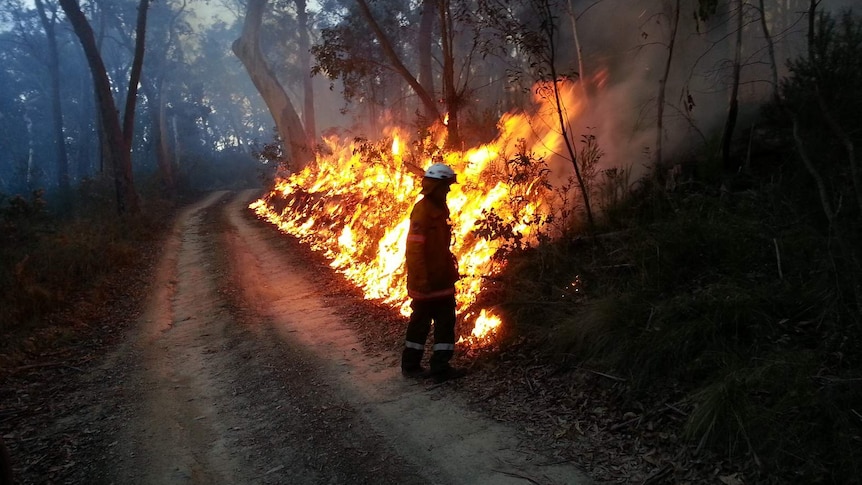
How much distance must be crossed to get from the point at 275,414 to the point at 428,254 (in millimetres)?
2094

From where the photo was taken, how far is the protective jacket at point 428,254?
18.0 ft

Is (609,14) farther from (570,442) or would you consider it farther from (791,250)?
(570,442)

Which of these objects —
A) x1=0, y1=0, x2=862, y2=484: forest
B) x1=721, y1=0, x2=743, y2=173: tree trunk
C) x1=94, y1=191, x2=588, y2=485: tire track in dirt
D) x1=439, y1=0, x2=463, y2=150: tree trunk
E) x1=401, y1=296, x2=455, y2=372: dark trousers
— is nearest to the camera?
x1=0, y1=0, x2=862, y2=484: forest

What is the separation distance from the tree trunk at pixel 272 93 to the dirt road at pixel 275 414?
1476 cm

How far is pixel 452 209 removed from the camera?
9422mm

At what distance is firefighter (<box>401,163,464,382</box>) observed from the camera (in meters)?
5.49

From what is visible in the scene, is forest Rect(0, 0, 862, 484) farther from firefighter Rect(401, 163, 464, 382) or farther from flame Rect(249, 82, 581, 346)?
firefighter Rect(401, 163, 464, 382)

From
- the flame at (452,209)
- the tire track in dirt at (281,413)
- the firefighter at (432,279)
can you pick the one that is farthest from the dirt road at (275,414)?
the flame at (452,209)

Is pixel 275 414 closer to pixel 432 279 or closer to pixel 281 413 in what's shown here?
pixel 281 413

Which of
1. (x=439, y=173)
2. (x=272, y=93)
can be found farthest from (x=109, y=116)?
(x=439, y=173)

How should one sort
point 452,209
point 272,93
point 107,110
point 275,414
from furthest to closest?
point 272,93, point 107,110, point 452,209, point 275,414

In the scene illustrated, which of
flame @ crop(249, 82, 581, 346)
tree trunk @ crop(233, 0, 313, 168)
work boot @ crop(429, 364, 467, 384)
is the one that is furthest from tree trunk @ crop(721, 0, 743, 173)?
tree trunk @ crop(233, 0, 313, 168)

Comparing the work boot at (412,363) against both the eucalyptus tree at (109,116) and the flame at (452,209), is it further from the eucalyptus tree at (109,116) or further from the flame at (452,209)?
the eucalyptus tree at (109,116)

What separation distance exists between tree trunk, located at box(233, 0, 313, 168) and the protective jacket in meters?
17.4
